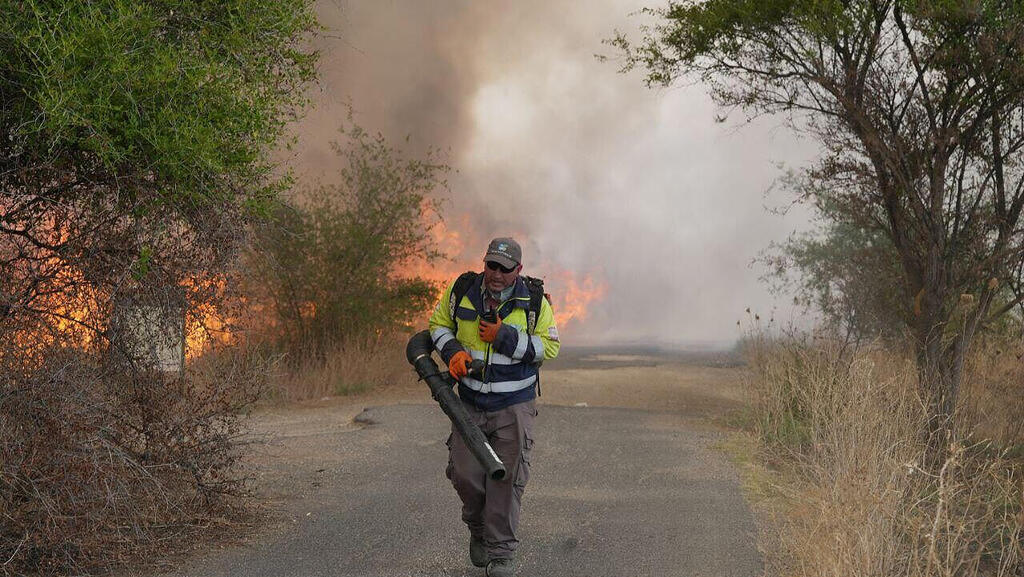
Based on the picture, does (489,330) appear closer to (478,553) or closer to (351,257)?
(478,553)

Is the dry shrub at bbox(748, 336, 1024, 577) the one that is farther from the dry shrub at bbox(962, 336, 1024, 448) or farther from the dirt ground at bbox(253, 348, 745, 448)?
the dirt ground at bbox(253, 348, 745, 448)

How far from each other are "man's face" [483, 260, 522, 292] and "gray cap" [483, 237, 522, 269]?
3 centimetres

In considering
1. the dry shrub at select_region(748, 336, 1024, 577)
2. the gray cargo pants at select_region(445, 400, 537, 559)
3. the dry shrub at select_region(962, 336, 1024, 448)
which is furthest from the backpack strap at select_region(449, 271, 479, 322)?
the dry shrub at select_region(962, 336, 1024, 448)

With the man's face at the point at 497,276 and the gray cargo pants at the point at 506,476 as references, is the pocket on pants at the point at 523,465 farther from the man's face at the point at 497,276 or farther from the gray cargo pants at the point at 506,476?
the man's face at the point at 497,276

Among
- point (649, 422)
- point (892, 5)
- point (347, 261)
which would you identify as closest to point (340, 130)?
point (347, 261)

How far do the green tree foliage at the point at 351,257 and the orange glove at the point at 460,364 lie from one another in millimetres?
12437

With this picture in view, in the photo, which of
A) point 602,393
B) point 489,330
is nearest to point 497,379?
point 489,330

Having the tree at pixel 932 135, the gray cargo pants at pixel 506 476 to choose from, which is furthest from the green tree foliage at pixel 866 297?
the gray cargo pants at pixel 506 476

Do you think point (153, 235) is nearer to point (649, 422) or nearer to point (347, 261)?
point (649, 422)

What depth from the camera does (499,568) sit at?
240 inches

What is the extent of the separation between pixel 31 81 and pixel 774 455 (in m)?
8.11

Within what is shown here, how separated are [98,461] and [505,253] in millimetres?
2703

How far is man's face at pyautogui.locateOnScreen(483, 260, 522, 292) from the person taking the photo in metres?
6.10

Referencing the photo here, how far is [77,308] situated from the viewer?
6316mm
